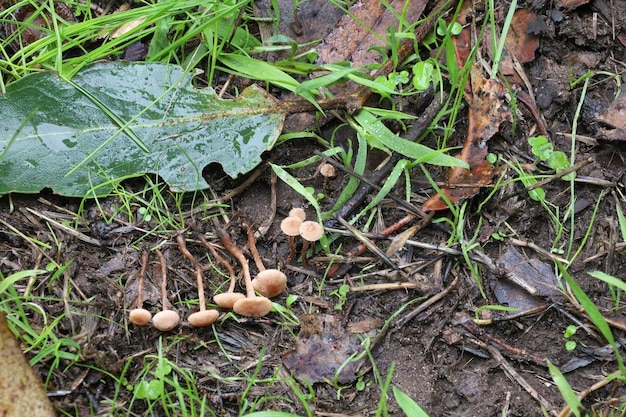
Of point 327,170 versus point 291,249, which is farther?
point 327,170

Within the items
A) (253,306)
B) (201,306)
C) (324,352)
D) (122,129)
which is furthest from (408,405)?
(122,129)

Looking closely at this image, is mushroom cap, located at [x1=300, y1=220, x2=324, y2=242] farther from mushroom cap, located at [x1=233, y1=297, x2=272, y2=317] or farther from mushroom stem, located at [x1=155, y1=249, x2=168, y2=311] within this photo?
mushroom stem, located at [x1=155, y1=249, x2=168, y2=311]

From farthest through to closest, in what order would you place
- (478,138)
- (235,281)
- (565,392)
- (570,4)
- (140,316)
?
(570,4) < (478,138) < (235,281) < (140,316) < (565,392)

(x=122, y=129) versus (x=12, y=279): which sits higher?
(x=122, y=129)

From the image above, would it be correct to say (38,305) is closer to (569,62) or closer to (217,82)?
(217,82)

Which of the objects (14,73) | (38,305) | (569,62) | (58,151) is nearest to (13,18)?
(14,73)

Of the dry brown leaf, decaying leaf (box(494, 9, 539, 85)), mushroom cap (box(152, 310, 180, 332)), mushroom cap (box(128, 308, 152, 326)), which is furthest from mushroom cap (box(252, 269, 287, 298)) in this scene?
the dry brown leaf

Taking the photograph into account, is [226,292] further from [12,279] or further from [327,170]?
[12,279]
